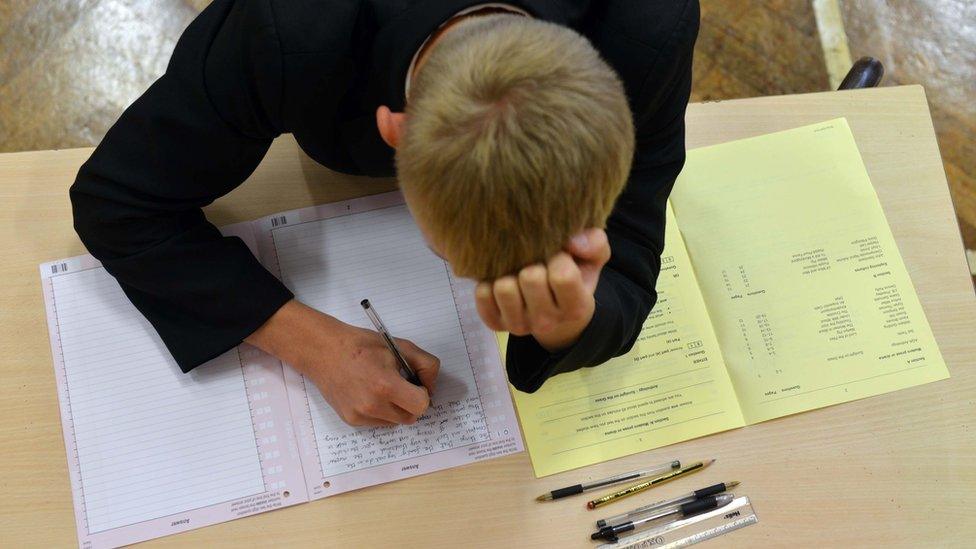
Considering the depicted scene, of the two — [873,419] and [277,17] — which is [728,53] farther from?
[277,17]

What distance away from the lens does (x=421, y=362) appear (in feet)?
2.80

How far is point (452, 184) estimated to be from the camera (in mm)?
490

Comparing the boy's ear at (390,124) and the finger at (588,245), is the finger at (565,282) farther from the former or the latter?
the boy's ear at (390,124)

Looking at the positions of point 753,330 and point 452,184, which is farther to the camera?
point 753,330

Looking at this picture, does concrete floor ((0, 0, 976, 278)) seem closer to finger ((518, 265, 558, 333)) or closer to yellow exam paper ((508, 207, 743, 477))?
yellow exam paper ((508, 207, 743, 477))

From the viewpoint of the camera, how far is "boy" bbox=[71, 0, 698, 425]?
19.4 inches

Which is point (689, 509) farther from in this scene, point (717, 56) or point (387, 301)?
point (717, 56)

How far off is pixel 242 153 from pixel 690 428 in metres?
0.63

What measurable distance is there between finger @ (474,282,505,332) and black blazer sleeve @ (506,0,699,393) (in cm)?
16

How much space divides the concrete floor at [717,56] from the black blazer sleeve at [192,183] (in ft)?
2.29

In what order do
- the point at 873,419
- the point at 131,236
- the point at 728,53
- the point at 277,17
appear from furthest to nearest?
the point at 728,53, the point at 873,419, the point at 131,236, the point at 277,17

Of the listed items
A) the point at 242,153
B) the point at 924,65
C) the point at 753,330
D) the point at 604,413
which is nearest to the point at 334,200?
the point at 242,153

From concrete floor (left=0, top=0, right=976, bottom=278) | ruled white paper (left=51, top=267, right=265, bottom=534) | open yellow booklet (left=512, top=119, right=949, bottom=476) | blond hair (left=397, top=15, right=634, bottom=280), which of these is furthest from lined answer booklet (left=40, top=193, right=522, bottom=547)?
concrete floor (left=0, top=0, right=976, bottom=278)

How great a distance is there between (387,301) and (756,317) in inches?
18.9
